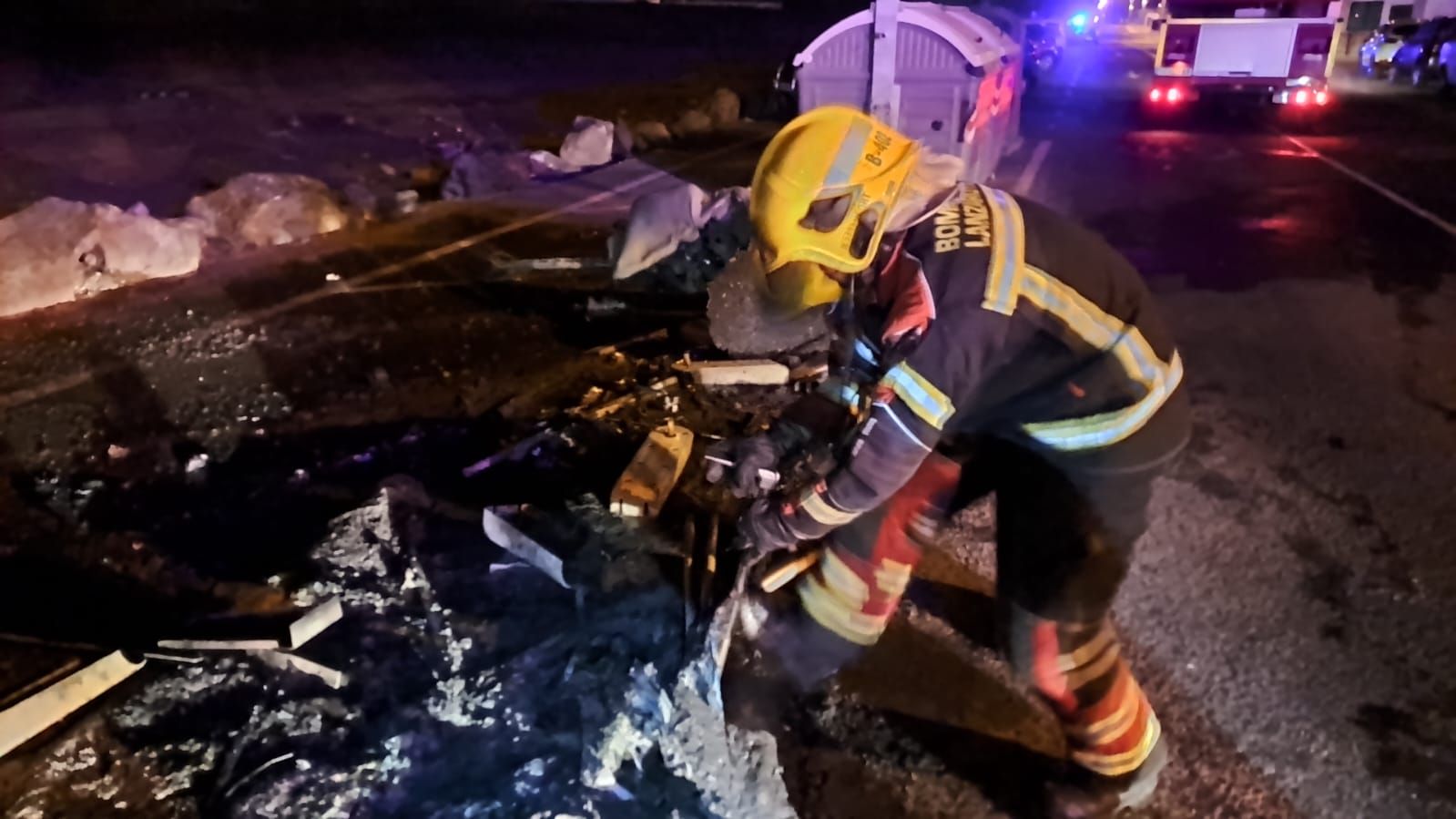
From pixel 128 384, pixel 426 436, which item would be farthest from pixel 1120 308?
pixel 128 384

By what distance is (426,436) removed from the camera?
4461 millimetres

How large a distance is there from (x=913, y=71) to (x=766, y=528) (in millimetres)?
5870

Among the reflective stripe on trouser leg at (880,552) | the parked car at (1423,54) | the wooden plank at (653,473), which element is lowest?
the wooden plank at (653,473)

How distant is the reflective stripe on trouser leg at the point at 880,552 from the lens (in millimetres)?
2729

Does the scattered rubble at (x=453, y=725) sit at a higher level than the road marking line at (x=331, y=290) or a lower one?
lower

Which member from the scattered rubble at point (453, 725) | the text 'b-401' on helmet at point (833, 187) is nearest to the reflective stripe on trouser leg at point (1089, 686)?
the scattered rubble at point (453, 725)

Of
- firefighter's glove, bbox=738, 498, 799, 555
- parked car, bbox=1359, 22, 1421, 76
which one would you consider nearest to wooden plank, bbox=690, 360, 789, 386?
firefighter's glove, bbox=738, 498, 799, 555

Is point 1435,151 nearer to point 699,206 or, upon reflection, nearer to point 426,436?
point 699,206

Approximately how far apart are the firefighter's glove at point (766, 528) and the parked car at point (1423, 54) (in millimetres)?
21346

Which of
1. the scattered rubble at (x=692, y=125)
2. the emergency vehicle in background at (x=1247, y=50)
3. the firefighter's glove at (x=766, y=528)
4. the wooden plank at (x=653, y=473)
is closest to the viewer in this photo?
the firefighter's glove at (x=766, y=528)

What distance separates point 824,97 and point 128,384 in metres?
5.31

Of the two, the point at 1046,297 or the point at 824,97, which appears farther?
the point at 824,97

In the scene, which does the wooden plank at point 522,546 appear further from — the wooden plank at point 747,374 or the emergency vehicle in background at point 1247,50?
the emergency vehicle in background at point 1247,50

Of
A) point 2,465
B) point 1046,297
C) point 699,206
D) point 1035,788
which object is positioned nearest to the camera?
point 1046,297
